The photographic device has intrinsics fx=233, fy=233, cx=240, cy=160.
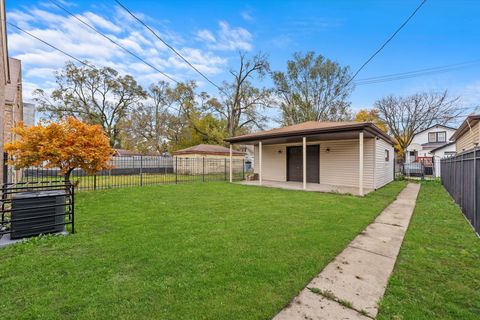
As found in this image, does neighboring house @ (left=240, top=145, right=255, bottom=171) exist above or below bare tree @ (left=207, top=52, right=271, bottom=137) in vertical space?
below

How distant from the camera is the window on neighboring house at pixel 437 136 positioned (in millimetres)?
27594

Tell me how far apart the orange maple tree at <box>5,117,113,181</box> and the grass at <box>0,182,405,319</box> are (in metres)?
2.77

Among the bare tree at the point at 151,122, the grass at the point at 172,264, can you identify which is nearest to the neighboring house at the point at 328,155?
the grass at the point at 172,264

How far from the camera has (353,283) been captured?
8.61ft

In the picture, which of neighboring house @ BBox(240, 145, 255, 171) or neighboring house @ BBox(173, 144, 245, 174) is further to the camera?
neighboring house @ BBox(240, 145, 255, 171)

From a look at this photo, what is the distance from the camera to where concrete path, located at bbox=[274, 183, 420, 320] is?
211 centimetres

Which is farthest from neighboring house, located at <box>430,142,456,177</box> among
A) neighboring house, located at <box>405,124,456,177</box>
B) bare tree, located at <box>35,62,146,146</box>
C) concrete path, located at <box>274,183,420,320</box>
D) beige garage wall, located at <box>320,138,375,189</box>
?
bare tree, located at <box>35,62,146,146</box>

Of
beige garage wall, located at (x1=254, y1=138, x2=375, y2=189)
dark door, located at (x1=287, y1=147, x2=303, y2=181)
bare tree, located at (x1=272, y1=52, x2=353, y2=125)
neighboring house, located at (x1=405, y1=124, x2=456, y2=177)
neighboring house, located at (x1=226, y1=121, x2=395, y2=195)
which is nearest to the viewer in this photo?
neighboring house, located at (x1=226, y1=121, x2=395, y2=195)

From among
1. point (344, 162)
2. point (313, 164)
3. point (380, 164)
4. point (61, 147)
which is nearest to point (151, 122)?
point (313, 164)

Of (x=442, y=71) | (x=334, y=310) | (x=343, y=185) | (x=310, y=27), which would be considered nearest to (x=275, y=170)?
(x=343, y=185)

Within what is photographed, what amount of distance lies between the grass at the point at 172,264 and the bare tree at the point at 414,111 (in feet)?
83.0

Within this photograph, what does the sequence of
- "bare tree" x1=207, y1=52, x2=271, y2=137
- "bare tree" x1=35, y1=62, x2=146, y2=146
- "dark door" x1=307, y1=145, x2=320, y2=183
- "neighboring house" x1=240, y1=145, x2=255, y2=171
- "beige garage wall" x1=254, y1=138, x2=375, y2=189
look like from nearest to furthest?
"beige garage wall" x1=254, y1=138, x2=375, y2=189, "dark door" x1=307, y1=145, x2=320, y2=183, "bare tree" x1=207, y1=52, x2=271, y2=137, "bare tree" x1=35, y1=62, x2=146, y2=146, "neighboring house" x1=240, y1=145, x2=255, y2=171

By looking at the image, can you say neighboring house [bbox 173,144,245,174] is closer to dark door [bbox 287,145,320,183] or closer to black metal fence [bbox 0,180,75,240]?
dark door [bbox 287,145,320,183]

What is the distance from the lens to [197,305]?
210 centimetres
